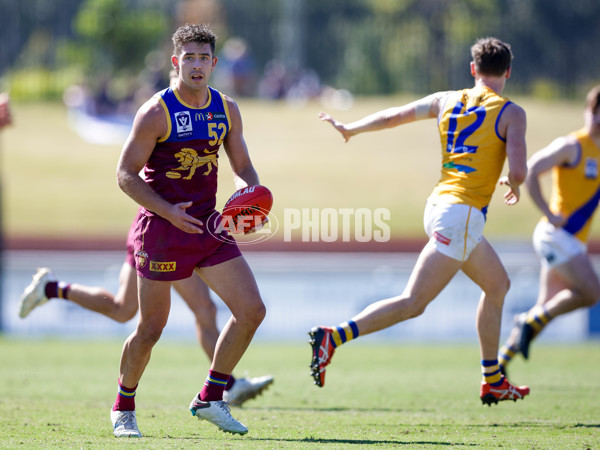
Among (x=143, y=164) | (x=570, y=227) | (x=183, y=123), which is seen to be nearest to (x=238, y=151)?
(x=183, y=123)

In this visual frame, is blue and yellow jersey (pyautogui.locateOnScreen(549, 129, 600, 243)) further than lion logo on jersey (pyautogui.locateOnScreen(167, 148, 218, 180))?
Yes

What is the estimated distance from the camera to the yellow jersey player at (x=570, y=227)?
8477 millimetres

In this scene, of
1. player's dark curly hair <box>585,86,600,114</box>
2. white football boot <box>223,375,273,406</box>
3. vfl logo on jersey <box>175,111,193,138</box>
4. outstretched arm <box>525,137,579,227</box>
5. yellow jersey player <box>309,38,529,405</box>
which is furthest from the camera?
player's dark curly hair <box>585,86,600,114</box>

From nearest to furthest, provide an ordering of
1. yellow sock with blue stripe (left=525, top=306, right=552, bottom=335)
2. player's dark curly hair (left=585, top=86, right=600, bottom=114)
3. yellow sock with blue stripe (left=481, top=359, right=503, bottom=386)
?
yellow sock with blue stripe (left=481, top=359, right=503, bottom=386)
player's dark curly hair (left=585, top=86, right=600, bottom=114)
yellow sock with blue stripe (left=525, top=306, right=552, bottom=335)

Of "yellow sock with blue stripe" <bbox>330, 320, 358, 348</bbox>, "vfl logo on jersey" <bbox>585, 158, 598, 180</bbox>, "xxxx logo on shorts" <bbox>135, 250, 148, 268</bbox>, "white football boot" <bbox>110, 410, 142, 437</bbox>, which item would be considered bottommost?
"white football boot" <bbox>110, 410, 142, 437</bbox>

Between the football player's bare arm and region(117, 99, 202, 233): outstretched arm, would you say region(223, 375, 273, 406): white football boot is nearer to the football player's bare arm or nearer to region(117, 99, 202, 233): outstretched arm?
the football player's bare arm

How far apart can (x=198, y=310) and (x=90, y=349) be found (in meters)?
6.36

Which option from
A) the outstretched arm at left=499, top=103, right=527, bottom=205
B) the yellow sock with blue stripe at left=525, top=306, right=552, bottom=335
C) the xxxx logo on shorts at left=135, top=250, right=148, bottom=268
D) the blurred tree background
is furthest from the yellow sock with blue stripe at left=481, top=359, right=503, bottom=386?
the blurred tree background

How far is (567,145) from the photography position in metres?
8.42

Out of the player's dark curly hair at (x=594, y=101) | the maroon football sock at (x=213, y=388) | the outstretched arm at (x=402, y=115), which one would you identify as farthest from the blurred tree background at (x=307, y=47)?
the maroon football sock at (x=213, y=388)

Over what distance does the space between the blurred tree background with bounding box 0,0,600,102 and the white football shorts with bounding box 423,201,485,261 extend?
19.6 metres

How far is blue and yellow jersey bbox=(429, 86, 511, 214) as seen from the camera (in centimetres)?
609

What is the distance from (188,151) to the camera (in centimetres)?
564

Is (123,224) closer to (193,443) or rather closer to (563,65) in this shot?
(563,65)
